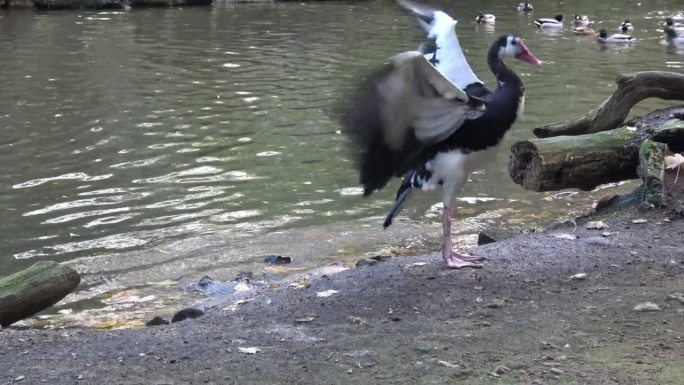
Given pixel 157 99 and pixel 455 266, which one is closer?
pixel 455 266

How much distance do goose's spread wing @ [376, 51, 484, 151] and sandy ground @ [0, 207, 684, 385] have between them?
0.99 meters

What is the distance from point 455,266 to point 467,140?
89 cm

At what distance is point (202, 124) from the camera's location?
13.2 meters

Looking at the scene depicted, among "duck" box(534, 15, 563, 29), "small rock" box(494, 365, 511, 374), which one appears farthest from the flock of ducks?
"small rock" box(494, 365, 511, 374)

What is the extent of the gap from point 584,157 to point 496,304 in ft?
8.91

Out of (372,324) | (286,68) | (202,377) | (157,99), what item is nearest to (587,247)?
(372,324)

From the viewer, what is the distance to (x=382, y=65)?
5004 mm

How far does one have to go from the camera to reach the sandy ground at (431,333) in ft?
13.3

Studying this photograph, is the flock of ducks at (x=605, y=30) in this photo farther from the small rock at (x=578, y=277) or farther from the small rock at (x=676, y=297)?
the small rock at (x=676, y=297)

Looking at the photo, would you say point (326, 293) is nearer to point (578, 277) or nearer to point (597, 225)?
point (578, 277)

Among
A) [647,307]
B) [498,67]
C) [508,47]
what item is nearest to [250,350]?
[647,307]

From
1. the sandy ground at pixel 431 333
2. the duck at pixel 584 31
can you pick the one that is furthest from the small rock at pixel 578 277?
the duck at pixel 584 31

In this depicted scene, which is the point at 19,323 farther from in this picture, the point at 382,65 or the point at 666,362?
the point at 666,362

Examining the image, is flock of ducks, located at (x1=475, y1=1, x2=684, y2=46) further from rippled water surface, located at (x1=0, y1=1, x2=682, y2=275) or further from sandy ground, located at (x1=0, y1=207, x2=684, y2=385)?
sandy ground, located at (x1=0, y1=207, x2=684, y2=385)
